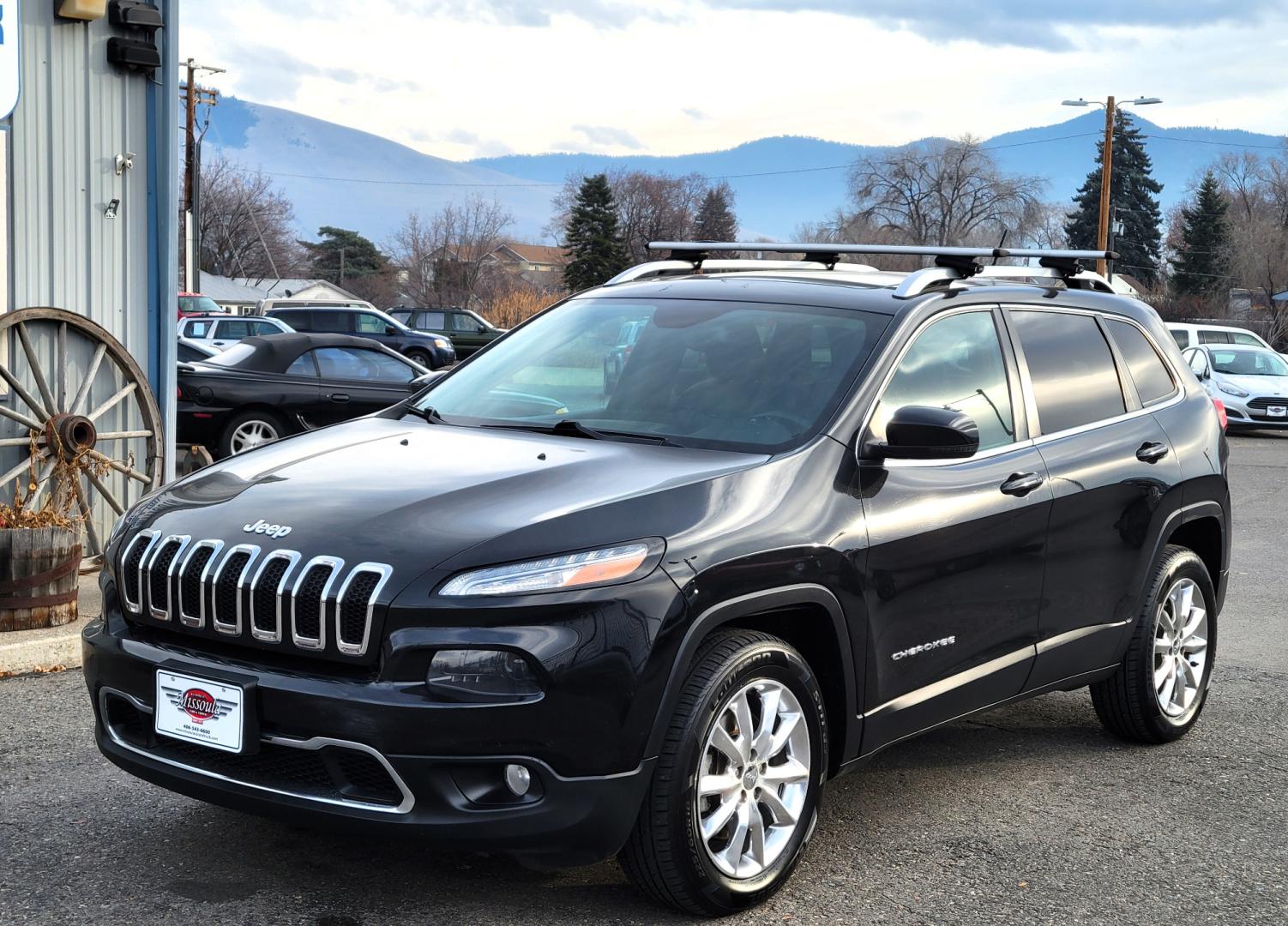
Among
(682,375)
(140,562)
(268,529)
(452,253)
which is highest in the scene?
(452,253)

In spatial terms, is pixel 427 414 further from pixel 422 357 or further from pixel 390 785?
pixel 422 357

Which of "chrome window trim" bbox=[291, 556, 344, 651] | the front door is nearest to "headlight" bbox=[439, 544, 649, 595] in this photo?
"chrome window trim" bbox=[291, 556, 344, 651]

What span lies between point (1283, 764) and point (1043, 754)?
900 mm

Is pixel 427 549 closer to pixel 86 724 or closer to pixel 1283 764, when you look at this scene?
→ pixel 86 724

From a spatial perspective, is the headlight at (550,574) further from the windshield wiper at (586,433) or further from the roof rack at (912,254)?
the roof rack at (912,254)

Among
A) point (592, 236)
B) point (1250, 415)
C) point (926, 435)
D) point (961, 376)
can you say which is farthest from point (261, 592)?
point (592, 236)

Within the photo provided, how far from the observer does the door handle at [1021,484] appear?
4664 mm

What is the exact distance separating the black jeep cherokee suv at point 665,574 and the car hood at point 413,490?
14 millimetres

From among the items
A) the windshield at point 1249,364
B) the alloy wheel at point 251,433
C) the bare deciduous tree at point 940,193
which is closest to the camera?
the alloy wheel at point 251,433

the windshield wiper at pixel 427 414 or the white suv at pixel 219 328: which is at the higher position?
the windshield wiper at pixel 427 414

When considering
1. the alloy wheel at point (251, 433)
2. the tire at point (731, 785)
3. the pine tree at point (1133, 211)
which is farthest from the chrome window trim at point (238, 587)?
the pine tree at point (1133, 211)

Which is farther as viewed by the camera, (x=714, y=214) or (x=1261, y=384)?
(x=714, y=214)

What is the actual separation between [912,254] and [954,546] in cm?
129

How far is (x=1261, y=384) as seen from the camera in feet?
76.2
